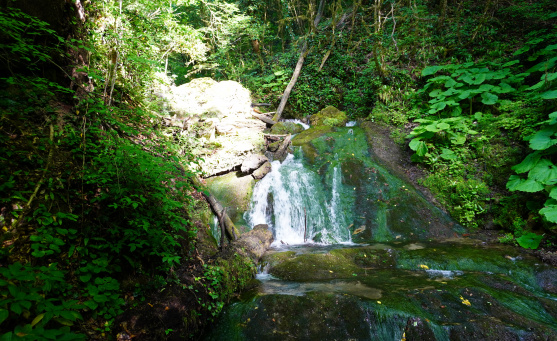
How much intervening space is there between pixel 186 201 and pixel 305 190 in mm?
4134

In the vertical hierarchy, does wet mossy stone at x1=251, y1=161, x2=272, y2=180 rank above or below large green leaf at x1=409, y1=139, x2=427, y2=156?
below

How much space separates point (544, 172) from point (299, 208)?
549cm

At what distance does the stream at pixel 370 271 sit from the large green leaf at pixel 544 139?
2.21 metres

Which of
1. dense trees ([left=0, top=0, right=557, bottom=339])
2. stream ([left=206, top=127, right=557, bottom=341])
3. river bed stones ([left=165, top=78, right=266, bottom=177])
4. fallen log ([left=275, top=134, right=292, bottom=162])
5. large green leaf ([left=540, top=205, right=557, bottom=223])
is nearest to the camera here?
dense trees ([left=0, top=0, right=557, bottom=339])

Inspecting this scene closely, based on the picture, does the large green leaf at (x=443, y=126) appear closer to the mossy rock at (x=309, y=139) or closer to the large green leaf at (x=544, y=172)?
the large green leaf at (x=544, y=172)

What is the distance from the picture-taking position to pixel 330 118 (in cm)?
1106

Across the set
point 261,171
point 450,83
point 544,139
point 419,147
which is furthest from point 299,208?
point 450,83

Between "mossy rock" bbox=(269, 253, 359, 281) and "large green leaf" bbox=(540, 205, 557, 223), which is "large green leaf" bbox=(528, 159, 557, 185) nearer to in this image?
"large green leaf" bbox=(540, 205, 557, 223)

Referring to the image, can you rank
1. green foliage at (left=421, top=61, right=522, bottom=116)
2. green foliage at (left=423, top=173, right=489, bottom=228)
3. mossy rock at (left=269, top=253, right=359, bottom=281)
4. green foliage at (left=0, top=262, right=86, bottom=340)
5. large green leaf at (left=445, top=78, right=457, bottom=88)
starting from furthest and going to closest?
1. large green leaf at (left=445, top=78, right=457, bottom=88)
2. green foliage at (left=421, top=61, right=522, bottom=116)
3. green foliage at (left=423, top=173, right=489, bottom=228)
4. mossy rock at (left=269, top=253, right=359, bottom=281)
5. green foliage at (left=0, top=262, right=86, bottom=340)

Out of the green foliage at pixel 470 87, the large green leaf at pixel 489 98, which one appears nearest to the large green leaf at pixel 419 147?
the green foliage at pixel 470 87

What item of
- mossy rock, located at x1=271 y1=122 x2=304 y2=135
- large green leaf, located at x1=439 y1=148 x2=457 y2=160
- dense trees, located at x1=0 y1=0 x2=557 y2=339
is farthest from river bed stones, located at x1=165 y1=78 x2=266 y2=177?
large green leaf, located at x1=439 y1=148 x2=457 y2=160

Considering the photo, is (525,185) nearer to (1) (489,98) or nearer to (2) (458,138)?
(2) (458,138)

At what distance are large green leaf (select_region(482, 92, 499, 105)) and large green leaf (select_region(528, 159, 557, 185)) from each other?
107 inches

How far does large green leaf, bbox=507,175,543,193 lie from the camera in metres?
5.02
